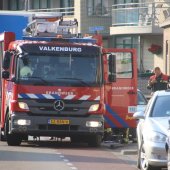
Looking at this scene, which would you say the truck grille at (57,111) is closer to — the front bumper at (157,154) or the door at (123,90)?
the door at (123,90)

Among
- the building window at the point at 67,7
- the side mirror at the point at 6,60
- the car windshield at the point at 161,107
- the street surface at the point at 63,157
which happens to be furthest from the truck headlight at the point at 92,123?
the building window at the point at 67,7

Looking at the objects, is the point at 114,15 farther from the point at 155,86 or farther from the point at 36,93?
the point at 36,93

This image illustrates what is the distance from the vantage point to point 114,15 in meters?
55.3

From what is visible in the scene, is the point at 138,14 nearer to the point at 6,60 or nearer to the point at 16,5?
the point at 16,5

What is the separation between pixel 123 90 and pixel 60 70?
2565 millimetres

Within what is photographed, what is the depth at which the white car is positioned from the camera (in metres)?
14.5

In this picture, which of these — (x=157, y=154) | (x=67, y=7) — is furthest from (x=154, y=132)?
(x=67, y=7)

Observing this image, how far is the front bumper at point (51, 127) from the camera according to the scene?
67.9 ft

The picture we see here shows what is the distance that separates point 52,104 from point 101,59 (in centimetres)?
175

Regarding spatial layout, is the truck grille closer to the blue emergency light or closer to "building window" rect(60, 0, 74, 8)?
the blue emergency light

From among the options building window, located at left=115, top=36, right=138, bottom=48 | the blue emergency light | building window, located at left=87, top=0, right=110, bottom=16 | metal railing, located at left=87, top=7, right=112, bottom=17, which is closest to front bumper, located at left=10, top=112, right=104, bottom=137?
the blue emergency light

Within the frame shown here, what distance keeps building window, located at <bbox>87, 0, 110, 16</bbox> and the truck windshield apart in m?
39.0

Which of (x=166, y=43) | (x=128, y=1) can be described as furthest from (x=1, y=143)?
(x=128, y=1)

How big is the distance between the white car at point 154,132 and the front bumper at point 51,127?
4425mm
